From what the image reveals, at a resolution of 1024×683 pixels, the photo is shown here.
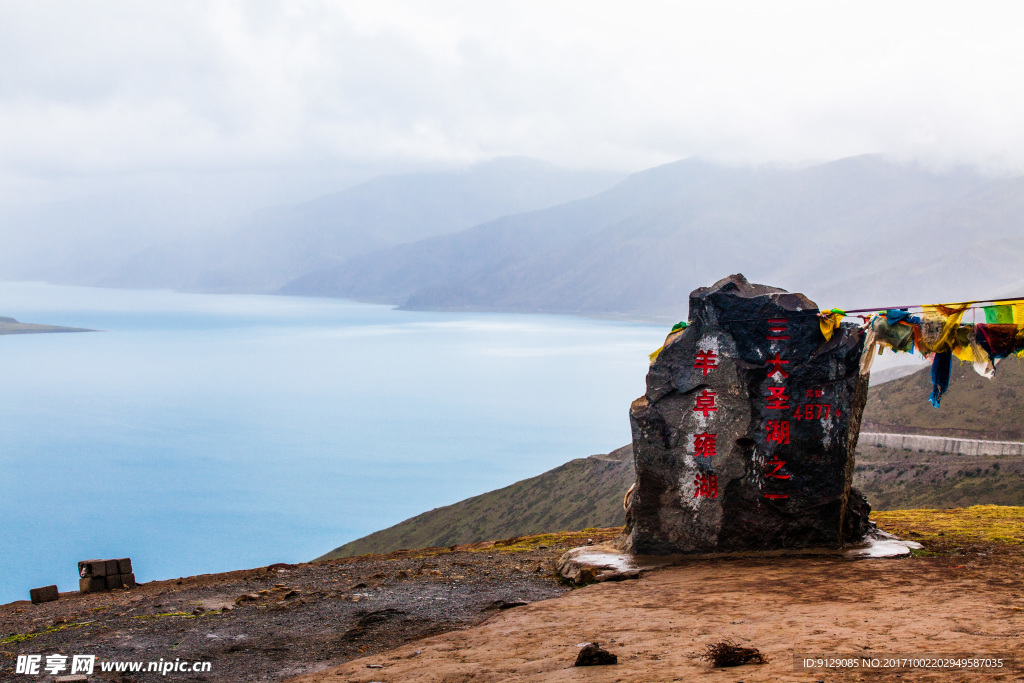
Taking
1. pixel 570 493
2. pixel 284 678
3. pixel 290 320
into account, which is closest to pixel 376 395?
pixel 570 493

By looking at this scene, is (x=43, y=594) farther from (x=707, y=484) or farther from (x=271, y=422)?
(x=271, y=422)

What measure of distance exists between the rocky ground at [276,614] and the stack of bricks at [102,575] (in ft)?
0.79

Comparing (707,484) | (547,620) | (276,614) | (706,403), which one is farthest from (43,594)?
(706,403)

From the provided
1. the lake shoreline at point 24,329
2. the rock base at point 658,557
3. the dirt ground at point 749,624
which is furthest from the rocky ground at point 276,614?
the lake shoreline at point 24,329

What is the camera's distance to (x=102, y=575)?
35.8ft

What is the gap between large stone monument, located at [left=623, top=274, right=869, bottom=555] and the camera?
29.9 feet

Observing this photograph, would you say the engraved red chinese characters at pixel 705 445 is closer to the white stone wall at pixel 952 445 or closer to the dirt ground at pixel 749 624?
the dirt ground at pixel 749 624

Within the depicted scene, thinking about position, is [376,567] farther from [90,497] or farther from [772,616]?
[90,497]

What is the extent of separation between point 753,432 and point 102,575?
28.1 feet

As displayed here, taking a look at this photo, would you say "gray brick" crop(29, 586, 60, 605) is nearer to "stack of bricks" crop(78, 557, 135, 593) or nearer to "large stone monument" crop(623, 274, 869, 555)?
"stack of bricks" crop(78, 557, 135, 593)

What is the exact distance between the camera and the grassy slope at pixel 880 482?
23173 millimetres

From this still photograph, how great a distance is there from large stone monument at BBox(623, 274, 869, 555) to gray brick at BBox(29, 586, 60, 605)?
7.36 m

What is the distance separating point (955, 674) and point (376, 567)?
830 cm

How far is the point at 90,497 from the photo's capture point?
47.7m
